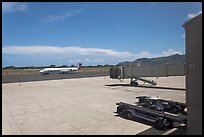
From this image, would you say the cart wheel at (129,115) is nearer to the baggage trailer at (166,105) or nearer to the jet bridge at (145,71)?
the baggage trailer at (166,105)

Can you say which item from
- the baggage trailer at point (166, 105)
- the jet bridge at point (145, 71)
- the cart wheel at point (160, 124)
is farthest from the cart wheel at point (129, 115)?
the jet bridge at point (145, 71)

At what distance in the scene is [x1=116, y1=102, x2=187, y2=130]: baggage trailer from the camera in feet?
36.2

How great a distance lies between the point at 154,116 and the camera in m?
12.3

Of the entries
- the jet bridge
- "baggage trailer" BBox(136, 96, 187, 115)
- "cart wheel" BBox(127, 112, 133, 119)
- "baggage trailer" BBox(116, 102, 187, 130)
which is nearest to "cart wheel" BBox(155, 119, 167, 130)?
"baggage trailer" BBox(116, 102, 187, 130)

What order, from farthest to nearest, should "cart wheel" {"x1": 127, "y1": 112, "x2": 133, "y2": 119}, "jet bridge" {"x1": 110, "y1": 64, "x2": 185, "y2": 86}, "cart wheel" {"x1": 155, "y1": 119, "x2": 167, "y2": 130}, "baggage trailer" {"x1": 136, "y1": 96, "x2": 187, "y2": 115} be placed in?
"jet bridge" {"x1": 110, "y1": 64, "x2": 185, "y2": 86}, "baggage trailer" {"x1": 136, "y1": 96, "x2": 187, "y2": 115}, "cart wheel" {"x1": 127, "y1": 112, "x2": 133, "y2": 119}, "cart wheel" {"x1": 155, "y1": 119, "x2": 167, "y2": 130}

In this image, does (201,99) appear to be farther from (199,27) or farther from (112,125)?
(112,125)

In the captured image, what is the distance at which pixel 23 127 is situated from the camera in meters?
11.8

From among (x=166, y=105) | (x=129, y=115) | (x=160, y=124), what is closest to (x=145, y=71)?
(x=166, y=105)

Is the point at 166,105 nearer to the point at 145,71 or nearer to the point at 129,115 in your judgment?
the point at 129,115

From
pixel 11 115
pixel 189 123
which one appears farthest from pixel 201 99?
pixel 11 115

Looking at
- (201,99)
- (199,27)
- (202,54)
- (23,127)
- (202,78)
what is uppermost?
(199,27)

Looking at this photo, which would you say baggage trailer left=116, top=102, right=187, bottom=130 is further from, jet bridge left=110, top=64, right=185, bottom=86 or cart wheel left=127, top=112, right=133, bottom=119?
jet bridge left=110, top=64, right=185, bottom=86

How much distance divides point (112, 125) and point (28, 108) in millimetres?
8126

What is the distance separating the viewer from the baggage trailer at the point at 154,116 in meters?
11.0
